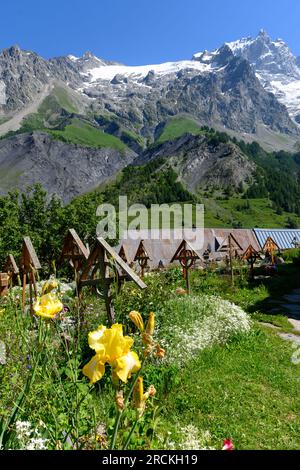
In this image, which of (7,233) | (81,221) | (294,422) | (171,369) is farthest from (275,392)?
(81,221)

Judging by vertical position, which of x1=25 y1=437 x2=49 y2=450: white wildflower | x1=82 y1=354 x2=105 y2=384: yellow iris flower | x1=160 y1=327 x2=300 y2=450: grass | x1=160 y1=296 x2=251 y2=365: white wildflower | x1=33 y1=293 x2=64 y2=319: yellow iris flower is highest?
x1=33 y1=293 x2=64 y2=319: yellow iris flower

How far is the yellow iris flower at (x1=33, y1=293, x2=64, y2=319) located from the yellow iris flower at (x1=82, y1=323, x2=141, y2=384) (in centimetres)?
53

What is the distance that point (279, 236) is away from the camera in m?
49.7

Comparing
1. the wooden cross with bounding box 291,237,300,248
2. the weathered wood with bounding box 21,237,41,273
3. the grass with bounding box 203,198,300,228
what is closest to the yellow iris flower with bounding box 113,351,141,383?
the weathered wood with bounding box 21,237,41,273

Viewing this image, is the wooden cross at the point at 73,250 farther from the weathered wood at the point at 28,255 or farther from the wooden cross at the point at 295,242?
the wooden cross at the point at 295,242

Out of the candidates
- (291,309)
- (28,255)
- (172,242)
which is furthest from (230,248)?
(172,242)

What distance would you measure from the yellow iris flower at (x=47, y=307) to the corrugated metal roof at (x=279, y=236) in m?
45.0

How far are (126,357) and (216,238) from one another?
42499 mm

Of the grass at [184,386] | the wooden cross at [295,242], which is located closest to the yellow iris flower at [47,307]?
the grass at [184,386]

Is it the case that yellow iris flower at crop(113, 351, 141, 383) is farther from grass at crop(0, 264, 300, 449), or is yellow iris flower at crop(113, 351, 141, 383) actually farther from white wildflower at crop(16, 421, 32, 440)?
white wildflower at crop(16, 421, 32, 440)

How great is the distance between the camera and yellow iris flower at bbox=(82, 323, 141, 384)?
6.26 ft

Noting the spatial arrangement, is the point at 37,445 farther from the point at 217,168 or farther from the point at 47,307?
the point at 217,168

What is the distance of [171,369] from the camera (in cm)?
736
